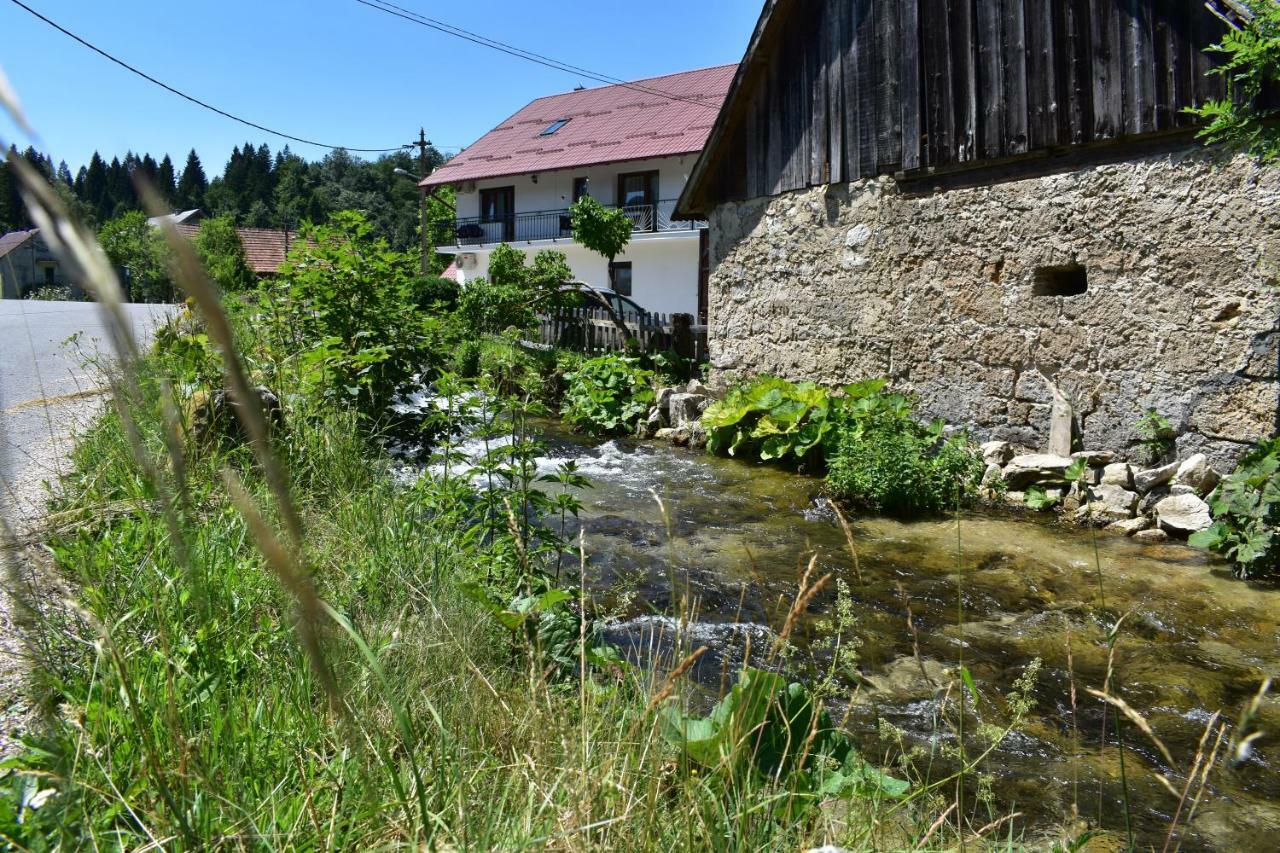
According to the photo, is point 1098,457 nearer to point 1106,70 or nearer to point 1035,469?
point 1035,469

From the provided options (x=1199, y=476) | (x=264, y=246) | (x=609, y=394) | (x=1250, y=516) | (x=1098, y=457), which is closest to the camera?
(x=1250, y=516)

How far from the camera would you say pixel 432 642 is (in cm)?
241

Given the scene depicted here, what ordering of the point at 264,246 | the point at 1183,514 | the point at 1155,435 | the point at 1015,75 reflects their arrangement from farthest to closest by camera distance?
the point at 264,246
the point at 1015,75
the point at 1155,435
the point at 1183,514

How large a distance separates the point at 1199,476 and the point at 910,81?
→ 4.46 m

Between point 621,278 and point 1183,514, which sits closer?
point 1183,514

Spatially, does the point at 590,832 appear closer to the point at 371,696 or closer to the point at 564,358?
the point at 371,696

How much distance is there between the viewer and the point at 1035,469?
7398 millimetres

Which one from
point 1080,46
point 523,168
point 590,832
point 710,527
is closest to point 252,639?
point 590,832

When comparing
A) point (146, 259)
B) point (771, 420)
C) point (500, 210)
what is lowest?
point (771, 420)

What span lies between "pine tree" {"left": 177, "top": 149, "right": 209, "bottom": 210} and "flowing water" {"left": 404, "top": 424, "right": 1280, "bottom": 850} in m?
65.0

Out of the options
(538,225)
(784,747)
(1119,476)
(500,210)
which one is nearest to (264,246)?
(500,210)

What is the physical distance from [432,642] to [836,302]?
7868 mm

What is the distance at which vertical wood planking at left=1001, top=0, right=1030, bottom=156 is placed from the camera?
756cm

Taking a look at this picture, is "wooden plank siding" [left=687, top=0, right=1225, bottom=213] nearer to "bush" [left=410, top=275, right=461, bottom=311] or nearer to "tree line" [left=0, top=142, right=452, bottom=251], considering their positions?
"bush" [left=410, top=275, right=461, bottom=311]
